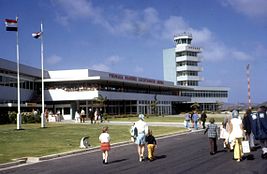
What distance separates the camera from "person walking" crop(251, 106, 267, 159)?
1465 cm

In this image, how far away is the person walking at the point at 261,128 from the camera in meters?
14.6

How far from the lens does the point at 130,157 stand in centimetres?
1702

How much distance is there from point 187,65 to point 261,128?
328 ft

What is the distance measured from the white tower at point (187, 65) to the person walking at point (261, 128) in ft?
324

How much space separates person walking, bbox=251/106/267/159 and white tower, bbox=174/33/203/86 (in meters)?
98.7

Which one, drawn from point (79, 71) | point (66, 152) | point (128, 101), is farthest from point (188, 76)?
point (66, 152)

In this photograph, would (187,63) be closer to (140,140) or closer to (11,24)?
(11,24)

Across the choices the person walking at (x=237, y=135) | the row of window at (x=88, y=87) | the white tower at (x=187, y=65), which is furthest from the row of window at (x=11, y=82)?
the white tower at (x=187, y=65)

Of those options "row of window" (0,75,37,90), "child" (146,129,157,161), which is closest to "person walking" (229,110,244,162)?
"child" (146,129,157,161)

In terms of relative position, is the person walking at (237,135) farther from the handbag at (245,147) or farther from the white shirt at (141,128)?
the white shirt at (141,128)

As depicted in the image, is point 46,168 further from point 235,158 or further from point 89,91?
point 89,91

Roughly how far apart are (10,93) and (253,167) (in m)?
46.8

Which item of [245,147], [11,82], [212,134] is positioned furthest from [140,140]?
[11,82]

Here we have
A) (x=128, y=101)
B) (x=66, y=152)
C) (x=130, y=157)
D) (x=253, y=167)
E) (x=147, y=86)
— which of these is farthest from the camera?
(x=147, y=86)
